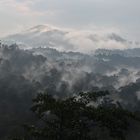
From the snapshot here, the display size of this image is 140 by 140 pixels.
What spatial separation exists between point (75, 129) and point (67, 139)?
140 centimetres

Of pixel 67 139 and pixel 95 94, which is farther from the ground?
pixel 95 94

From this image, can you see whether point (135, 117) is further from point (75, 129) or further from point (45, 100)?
point (45, 100)

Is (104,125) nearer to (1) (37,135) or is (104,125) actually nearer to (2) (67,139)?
(2) (67,139)

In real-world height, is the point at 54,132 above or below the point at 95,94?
below

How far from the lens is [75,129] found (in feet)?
136

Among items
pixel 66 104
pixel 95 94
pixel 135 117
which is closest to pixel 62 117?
pixel 66 104

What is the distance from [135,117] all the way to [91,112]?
411 cm

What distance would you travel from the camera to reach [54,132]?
41.8 meters

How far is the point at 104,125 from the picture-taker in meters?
39.9

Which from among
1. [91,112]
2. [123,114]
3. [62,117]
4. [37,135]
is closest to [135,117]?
[123,114]

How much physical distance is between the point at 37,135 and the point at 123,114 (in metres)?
8.66

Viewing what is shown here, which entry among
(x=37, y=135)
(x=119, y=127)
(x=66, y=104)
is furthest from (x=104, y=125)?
(x=37, y=135)

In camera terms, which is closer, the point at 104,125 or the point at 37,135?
the point at 104,125

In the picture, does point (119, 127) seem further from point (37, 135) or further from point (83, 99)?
point (37, 135)
